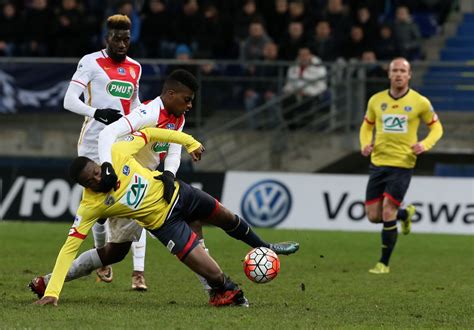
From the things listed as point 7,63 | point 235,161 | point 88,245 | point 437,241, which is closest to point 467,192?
point 437,241

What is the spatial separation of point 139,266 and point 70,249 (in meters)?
2.09

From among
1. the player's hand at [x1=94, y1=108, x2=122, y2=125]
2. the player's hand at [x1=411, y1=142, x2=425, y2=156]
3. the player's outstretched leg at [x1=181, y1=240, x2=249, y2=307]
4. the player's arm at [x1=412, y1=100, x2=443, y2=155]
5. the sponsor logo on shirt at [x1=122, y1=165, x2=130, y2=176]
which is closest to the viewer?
the sponsor logo on shirt at [x1=122, y1=165, x2=130, y2=176]

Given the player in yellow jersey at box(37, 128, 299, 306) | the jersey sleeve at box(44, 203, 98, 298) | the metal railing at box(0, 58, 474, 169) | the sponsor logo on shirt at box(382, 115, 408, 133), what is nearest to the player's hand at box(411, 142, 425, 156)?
the sponsor logo on shirt at box(382, 115, 408, 133)

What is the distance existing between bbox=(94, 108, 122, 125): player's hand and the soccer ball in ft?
7.10

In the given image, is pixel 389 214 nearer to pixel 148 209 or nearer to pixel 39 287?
pixel 148 209

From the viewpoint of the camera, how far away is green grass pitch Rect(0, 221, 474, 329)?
945 cm

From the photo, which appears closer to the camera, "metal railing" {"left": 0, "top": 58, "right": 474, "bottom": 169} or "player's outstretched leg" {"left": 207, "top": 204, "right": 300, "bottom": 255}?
"player's outstretched leg" {"left": 207, "top": 204, "right": 300, "bottom": 255}

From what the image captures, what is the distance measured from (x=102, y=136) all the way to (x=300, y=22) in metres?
14.3

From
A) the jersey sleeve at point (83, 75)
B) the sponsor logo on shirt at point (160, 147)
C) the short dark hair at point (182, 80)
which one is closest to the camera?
the short dark hair at point (182, 80)

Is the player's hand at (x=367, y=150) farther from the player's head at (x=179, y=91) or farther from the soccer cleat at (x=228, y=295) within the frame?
the soccer cleat at (x=228, y=295)

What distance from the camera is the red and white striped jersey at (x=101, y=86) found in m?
12.3

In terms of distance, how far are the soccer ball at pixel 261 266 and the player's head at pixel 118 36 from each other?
2910mm

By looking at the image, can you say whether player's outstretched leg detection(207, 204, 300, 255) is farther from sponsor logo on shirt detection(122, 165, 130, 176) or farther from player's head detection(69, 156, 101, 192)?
player's head detection(69, 156, 101, 192)

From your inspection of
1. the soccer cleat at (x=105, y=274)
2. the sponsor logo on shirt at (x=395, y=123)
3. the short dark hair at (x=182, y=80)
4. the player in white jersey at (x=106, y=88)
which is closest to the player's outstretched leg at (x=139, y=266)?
the player in white jersey at (x=106, y=88)
